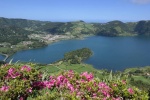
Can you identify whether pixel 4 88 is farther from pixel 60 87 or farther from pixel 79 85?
pixel 79 85

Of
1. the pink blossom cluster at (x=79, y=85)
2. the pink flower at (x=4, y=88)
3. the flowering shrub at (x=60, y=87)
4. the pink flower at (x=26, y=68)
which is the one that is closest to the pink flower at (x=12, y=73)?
the flowering shrub at (x=60, y=87)

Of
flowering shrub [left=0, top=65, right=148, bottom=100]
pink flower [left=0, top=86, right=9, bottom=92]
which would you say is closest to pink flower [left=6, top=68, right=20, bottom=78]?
flowering shrub [left=0, top=65, right=148, bottom=100]

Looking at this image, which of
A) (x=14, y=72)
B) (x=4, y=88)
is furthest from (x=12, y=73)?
(x=4, y=88)

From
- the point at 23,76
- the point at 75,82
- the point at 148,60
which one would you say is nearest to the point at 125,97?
the point at 75,82

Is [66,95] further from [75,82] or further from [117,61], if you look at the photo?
[117,61]

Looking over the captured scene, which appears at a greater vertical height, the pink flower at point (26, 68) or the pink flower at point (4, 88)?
the pink flower at point (26, 68)

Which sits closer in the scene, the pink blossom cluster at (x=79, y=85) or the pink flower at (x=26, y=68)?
the pink blossom cluster at (x=79, y=85)

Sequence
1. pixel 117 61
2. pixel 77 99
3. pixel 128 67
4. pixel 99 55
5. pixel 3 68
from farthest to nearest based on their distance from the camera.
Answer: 1. pixel 99 55
2. pixel 117 61
3. pixel 128 67
4. pixel 3 68
5. pixel 77 99

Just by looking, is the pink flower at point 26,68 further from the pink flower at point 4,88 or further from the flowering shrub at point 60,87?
the pink flower at point 4,88
